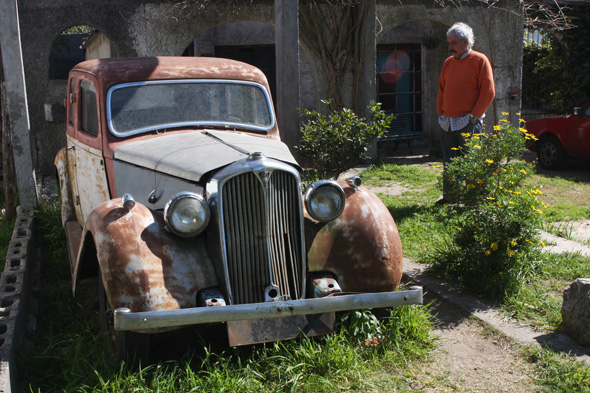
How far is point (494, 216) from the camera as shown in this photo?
4430 mm

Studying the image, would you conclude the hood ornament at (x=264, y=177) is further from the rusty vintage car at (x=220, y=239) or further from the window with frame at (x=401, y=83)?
the window with frame at (x=401, y=83)

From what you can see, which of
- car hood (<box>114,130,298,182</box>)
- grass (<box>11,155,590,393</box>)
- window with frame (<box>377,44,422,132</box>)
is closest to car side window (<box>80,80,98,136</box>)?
car hood (<box>114,130,298,182</box>)

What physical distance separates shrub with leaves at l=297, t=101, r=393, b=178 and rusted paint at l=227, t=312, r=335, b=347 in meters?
3.02

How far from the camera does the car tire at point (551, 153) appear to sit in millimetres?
9594

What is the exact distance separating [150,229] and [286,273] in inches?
32.1

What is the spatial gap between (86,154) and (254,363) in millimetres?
2563

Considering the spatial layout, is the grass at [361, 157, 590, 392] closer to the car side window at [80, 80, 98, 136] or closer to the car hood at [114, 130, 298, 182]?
the car hood at [114, 130, 298, 182]

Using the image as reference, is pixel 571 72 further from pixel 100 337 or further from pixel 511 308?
pixel 100 337

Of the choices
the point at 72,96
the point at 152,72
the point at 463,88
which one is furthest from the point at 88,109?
the point at 463,88

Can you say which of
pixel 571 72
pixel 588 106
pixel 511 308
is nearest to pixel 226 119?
pixel 511 308

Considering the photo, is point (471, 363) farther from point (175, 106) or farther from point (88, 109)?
point (88, 109)

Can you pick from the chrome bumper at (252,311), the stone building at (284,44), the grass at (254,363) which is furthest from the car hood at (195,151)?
the stone building at (284,44)

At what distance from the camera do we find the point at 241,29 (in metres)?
11.8

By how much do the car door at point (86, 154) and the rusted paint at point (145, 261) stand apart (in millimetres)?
1301
